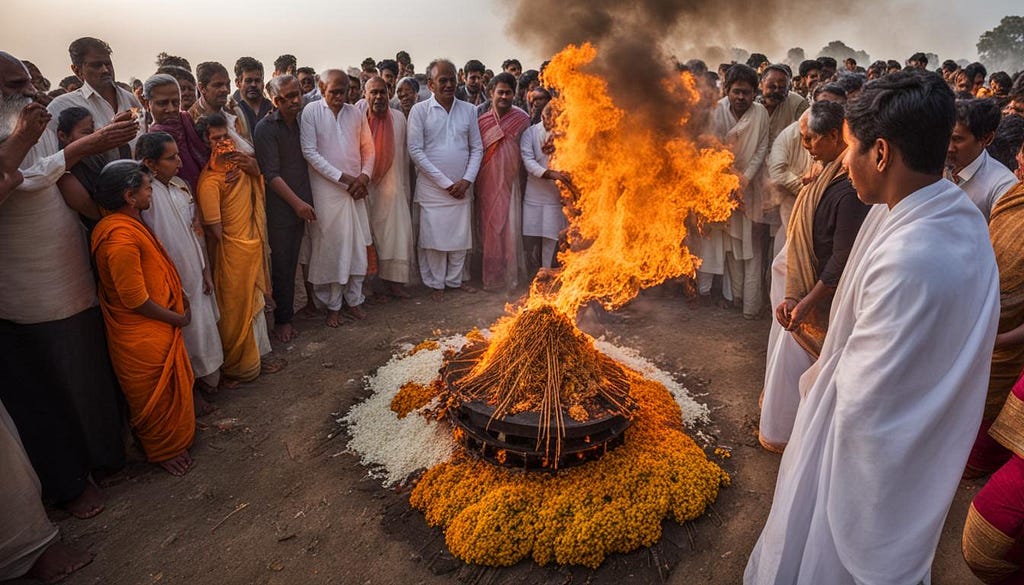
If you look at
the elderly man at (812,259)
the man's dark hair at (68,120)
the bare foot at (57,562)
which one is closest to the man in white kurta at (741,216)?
the elderly man at (812,259)

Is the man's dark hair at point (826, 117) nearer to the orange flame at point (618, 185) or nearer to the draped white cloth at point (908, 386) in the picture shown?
the orange flame at point (618, 185)

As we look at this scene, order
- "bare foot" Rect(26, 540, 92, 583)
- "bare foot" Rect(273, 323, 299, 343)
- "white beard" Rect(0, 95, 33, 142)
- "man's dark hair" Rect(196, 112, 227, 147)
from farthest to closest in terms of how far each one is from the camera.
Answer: "bare foot" Rect(273, 323, 299, 343) → "man's dark hair" Rect(196, 112, 227, 147) → "white beard" Rect(0, 95, 33, 142) → "bare foot" Rect(26, 540, 92, 583)

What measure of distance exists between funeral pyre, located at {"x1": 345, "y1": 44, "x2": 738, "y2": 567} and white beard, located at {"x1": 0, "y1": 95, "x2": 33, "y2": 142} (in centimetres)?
328

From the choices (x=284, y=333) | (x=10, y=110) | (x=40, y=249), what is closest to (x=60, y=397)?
(x=40, y=249)

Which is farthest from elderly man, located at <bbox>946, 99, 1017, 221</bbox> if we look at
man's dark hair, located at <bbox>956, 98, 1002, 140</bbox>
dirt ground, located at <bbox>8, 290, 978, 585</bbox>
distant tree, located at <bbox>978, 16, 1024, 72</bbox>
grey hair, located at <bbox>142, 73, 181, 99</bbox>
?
distant tree, located at <bbox>978, 16, 1024, 72</bbox>

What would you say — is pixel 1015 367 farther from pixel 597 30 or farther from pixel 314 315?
pixel 314 315

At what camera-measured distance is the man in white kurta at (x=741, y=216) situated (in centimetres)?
757

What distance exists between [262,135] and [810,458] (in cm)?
660

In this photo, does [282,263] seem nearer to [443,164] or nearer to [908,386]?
[443,164]

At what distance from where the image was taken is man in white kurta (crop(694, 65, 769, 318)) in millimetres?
7574

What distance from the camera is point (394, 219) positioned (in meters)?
8.43

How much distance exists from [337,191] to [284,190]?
2.49 ft

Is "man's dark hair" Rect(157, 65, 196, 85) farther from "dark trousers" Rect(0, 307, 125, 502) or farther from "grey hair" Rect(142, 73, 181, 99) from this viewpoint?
"dark trousers" Rect(0, 307, 125, 502)

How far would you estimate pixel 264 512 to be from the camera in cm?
416
